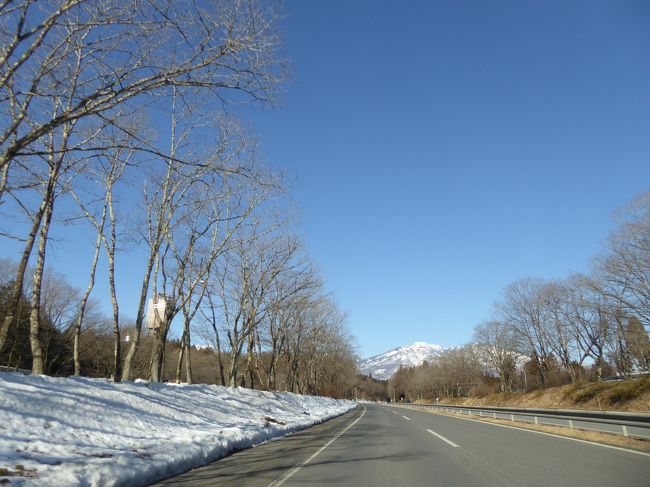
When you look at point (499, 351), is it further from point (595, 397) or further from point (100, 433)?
point (100, 433)

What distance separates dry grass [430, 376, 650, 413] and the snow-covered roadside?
32.7 m

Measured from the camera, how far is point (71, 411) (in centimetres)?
980

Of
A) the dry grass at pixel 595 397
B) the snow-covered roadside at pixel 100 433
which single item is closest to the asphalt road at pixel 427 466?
the snow-covered roadside at pixel 100 433

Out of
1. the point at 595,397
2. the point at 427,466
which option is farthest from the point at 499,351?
the point at 427,466

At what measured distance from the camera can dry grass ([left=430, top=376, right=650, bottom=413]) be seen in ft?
114

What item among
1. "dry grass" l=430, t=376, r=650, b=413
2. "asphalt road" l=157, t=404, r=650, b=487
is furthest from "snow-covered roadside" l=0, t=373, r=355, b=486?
"dry grass" l=430, t=376, r=650, b=413

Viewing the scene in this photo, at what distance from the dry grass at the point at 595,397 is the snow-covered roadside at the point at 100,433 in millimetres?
32742

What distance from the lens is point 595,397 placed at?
40.9 metres

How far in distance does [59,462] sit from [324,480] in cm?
422

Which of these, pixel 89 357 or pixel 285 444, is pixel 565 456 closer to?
→ pixel 285 444

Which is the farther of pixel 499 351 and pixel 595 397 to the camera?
pixel 499 351

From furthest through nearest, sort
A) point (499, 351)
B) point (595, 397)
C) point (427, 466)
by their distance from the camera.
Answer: point (499, 351) → point (595, 397) → point (427, 466)

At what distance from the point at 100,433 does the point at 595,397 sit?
44.6m

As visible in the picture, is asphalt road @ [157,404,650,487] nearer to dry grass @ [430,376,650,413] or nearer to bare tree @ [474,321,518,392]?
dry grass @ [430,376,650,413]
